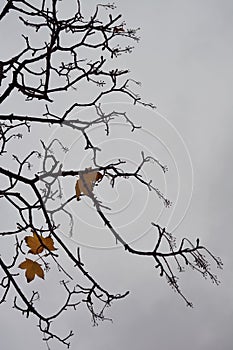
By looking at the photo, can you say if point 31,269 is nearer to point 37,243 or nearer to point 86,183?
point 37,243

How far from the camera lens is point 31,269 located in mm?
724

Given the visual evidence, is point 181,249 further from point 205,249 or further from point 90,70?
point 90,70

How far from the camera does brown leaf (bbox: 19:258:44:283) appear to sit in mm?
721

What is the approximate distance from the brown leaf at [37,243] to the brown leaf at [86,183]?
0.09 metres

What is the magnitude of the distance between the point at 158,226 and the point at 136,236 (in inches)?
2.9

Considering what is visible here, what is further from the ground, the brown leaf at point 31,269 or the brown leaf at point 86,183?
the brown leaf at point 86,183

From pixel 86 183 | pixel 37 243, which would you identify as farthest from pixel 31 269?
pixel 86 183

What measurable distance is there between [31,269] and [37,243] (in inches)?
1.7

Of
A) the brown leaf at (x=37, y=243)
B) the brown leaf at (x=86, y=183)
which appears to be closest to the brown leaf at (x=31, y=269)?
the brown leaf at (x=37, y=243)

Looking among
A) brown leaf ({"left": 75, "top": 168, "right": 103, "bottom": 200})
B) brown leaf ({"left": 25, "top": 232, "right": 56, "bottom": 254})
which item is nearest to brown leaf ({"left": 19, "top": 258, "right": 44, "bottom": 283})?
brown leaf ({"left": 25, "top": 232, "right": 56, "bottom": 254})

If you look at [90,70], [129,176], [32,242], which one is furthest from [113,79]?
[32,242]

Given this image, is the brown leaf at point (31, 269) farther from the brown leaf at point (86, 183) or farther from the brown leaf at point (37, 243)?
the brown leaf at point (86, 183)

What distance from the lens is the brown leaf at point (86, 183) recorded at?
2.23 feet

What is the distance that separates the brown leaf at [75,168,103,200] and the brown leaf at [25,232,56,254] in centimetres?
9
